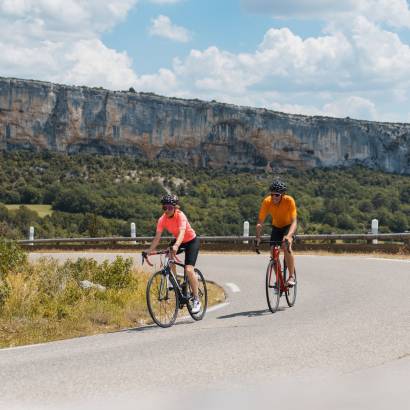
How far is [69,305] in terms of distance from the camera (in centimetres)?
1123

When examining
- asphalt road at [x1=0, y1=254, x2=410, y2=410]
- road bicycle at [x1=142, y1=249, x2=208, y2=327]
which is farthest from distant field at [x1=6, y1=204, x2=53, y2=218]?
asphalt road at [x1=0, y1=254, x2=410, y2=410]

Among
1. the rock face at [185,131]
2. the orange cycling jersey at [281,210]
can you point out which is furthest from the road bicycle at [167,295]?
the rock face at [185,131]

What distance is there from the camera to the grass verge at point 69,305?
9.71m

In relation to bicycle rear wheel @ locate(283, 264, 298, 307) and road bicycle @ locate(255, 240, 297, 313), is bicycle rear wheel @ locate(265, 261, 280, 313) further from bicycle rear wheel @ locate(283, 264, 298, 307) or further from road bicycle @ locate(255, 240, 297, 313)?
bicycle rear wheel @ locate(283, 264, 298, 307)

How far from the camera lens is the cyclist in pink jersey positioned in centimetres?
987

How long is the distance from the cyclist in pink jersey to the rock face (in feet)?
411

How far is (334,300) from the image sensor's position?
39.8 ft

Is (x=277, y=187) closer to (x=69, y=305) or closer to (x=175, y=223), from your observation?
(x=175, y=223)

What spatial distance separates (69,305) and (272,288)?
2949 millimetres

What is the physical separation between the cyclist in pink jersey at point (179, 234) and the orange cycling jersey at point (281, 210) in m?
1.34

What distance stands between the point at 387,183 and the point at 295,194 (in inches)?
927

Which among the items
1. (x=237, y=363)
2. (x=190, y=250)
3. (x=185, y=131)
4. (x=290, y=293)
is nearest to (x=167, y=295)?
(x=190, y=250)

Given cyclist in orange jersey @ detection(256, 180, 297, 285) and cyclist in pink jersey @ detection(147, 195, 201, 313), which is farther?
cyclist in orange jersey @ detection(256, 180, 297, 285)

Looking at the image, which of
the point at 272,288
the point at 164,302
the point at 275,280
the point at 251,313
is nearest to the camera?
the point at 164,302
